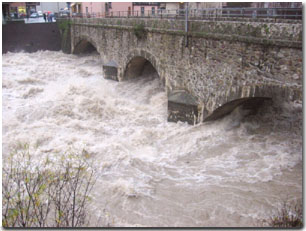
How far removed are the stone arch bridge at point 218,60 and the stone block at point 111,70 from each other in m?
1.57

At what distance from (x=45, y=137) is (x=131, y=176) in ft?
12.6

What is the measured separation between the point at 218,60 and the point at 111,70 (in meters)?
8.99

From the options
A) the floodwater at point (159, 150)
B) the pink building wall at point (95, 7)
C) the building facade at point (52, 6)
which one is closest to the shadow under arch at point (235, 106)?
the floodwater at point (159, 150)

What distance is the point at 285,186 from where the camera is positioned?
26.7 ft

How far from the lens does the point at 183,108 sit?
12.1 metres

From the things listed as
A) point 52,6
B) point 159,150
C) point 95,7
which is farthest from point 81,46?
point 52,6

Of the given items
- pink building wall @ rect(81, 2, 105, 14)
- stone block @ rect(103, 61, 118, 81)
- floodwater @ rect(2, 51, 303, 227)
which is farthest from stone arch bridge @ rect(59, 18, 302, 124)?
pink building wall @ rect(81, 2, 105, 14)

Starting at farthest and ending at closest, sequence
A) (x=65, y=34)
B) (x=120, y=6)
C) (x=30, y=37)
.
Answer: (x=120, y=6), (x=30, y=37), (x=65, y=34)

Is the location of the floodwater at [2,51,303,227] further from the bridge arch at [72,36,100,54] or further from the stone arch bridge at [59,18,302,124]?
the bridge arch at [72,36,100,54]

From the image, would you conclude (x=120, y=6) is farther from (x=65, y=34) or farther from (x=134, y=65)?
(x=134, y=65)

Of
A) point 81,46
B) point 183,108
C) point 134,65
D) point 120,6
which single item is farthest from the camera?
point 120,6

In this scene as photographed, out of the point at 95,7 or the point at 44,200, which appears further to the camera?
the point at 95,7

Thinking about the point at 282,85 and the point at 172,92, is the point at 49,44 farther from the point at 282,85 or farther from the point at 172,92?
the point at 282,85

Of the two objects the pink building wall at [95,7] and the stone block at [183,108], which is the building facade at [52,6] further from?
the stone block at [183,108]
